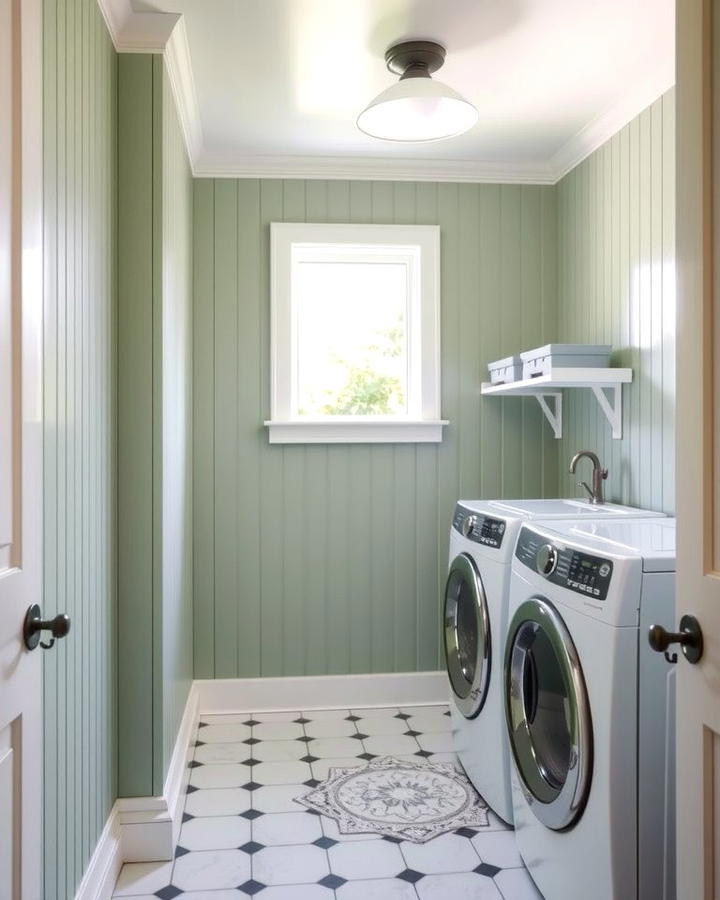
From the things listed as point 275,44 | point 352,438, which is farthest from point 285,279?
point 275,44

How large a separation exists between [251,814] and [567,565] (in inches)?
55.1

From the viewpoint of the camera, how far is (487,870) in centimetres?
223

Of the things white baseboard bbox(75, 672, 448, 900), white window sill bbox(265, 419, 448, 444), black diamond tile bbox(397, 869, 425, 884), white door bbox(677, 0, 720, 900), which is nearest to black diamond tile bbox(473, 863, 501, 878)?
black diamond tile bbox(397, 869, 425, 884)

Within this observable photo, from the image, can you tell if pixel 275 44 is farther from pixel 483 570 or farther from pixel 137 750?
pixel 137 750

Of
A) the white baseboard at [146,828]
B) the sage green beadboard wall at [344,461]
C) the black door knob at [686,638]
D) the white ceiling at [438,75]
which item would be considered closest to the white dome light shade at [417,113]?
the white ceiling at [438,75]

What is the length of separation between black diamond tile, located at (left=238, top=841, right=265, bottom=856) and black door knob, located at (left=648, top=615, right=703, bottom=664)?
164cm

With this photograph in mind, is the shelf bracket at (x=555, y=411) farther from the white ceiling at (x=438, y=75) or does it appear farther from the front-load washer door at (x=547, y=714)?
the front-load washer door at (x=547, y=714)

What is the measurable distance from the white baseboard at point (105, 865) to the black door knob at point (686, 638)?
1.46 m

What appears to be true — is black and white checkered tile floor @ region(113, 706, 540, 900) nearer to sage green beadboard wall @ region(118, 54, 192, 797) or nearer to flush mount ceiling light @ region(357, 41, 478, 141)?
sage green beadboard wall @ region(118, 54, 192, 797)

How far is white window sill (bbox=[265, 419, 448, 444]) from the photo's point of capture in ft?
11.4

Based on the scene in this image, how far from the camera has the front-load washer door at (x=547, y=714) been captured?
1.76 metres

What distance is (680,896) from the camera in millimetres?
1215

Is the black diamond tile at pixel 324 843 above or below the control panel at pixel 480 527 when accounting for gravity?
below

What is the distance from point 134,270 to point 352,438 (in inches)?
56.1
